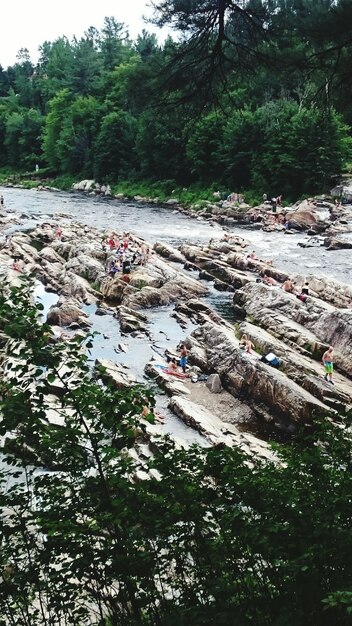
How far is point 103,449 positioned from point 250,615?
6.65 feet

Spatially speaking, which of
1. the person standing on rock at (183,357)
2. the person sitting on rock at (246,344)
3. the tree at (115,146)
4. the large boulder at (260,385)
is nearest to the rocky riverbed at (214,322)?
the large boulder at (260,385)

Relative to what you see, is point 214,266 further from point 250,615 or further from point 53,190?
point 53,190

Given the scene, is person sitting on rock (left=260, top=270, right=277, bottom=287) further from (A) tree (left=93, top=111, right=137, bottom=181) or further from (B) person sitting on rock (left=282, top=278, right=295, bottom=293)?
(A) tree (left=93, top=111, right=137, bottom=181)

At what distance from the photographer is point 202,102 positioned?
8.24m

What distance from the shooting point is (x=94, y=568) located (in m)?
4.14

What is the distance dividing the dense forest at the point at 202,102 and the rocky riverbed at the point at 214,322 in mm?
6926

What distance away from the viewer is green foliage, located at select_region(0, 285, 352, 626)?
404 cm

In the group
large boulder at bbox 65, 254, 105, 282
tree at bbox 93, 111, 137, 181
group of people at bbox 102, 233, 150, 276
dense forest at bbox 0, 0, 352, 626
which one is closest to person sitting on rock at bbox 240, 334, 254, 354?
dense forest at bbox 0, 0, 352, 626

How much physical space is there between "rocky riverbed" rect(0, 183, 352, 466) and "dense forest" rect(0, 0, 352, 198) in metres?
6.93

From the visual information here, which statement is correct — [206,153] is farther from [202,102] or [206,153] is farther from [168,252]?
[202,102]

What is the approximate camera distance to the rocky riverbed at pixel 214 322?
1411 centimetres

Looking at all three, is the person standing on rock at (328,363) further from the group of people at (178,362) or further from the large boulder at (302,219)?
the large boulder at (302,219)

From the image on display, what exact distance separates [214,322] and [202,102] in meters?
12.9

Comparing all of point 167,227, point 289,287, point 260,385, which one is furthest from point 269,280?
point 167,227
